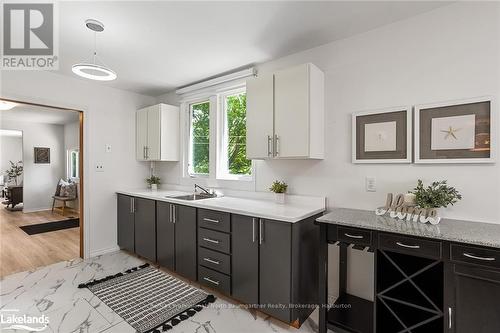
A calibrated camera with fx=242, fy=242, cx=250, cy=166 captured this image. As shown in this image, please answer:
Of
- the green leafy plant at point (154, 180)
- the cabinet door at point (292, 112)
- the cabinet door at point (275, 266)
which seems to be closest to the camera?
the cabinet door at point (275, 266)

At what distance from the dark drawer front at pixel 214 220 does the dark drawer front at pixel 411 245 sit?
1.27m

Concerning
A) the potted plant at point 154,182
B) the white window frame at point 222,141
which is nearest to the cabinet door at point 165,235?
the white window frame at point 222,141

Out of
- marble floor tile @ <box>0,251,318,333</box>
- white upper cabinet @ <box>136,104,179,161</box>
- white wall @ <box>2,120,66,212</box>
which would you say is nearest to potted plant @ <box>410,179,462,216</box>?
marble floor tile @ <box>0,251,318,333</box>

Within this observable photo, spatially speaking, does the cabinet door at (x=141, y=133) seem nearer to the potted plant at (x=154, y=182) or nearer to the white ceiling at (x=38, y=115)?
the potted plant at (x=154, y=182)

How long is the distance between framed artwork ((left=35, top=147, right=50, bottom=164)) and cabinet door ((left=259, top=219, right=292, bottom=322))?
723 cm

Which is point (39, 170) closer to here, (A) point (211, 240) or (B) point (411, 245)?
(A) point (211, 240)

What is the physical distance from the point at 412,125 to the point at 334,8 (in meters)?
1.09

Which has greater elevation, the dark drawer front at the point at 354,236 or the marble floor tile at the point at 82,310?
the dark drawer front at the point at 354,236

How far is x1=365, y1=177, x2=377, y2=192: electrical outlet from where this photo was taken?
2088 millimetres

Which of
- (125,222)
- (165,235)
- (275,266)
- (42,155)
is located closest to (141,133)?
(125,222)

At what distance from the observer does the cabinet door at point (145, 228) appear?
3074mm

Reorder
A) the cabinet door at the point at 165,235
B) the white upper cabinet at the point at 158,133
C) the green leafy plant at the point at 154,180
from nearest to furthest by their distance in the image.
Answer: the cabinet door at the point at 165,235, the white upper cabinet at the point at 158,133, the green leafy plant at the point at 154,180

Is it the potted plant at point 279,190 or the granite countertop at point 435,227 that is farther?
the potted plant at point 279,190

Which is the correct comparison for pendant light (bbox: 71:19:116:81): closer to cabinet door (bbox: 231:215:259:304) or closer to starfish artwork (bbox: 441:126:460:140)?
cabinet door (bbox: 231:215:259:304)
